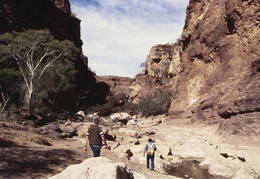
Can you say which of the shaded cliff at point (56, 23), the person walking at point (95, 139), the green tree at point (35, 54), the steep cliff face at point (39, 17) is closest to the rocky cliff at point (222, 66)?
the person walking at point (95, 139)

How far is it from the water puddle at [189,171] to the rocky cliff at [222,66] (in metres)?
4.19

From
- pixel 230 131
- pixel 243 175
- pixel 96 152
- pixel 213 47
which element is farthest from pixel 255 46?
pixel 96 152

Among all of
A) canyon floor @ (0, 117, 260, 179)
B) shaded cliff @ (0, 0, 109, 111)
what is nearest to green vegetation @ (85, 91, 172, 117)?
shaded cliff @ (0, 0, 109, 111)

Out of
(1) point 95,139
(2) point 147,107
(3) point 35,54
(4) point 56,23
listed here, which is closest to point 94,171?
Result: (1) point 95,139

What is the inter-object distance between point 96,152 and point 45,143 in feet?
15.2

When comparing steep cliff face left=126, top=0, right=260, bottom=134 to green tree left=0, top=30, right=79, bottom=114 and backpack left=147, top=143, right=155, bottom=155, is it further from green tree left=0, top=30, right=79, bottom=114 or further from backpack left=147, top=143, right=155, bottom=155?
green tree left=0, top=30, right=79, bottom=114

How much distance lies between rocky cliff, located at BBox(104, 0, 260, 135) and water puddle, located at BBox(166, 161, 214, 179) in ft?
13.7

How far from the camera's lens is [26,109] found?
1658 cm

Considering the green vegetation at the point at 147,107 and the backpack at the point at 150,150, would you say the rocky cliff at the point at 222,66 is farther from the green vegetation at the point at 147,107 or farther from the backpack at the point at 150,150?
the green vegetation at the point at 147,107

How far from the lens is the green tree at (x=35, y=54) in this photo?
18.9 meters

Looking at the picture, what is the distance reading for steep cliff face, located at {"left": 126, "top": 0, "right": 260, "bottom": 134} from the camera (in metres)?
14.4

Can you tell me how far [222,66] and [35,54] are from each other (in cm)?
1850

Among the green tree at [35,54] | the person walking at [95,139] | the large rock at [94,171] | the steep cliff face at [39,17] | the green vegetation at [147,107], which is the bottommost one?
the large rock at [94,171]

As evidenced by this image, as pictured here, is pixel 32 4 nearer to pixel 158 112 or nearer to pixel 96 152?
pixel 158 112
